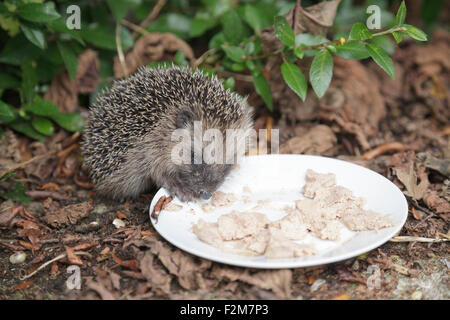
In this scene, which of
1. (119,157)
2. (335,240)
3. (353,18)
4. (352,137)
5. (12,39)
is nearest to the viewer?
(335,240)

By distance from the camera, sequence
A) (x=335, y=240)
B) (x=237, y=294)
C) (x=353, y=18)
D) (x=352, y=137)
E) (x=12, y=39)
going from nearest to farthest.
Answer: (x=237, y=294) < (x=335, y=240) < (x=12, y=39) < (x=352, y=137) < (x=353, y=18)

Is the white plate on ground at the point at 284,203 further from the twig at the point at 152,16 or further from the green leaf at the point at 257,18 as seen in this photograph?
the twig at the point at 152,16

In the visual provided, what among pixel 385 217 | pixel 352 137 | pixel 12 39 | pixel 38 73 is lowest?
pixel 352 137

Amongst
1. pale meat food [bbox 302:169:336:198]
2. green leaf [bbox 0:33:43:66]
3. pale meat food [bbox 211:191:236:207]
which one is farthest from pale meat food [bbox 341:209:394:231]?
green leaf [bbox 0:33:43:66]

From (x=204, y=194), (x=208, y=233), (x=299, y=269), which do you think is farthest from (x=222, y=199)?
(x=299, y=269)

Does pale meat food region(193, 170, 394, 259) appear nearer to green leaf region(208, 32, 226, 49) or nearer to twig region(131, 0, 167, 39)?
green leaf region(208, 32, 226, 49)

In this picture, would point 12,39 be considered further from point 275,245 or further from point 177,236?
point 275,245

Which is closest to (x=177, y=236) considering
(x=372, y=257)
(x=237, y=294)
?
(x=237, y=294)

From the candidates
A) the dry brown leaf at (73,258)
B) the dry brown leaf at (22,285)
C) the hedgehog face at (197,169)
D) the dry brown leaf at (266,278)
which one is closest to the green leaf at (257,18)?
the hedgehog face at (197,169)
